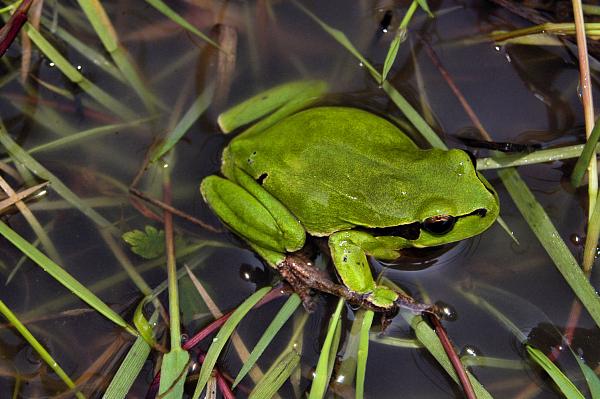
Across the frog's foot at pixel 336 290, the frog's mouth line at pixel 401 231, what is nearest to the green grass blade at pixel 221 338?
the frog's foot at pixel 336 290

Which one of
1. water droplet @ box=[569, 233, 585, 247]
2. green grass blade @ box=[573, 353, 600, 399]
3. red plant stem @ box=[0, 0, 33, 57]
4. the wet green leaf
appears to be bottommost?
green grass blade @ box=[573, 353, 600, 399]

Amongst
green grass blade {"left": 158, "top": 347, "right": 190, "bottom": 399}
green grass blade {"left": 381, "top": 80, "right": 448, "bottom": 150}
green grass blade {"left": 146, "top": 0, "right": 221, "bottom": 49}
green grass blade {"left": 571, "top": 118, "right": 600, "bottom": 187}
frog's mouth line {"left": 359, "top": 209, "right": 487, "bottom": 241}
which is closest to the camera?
green grass blade {"left": 158, "top": 347, "right": 190, "bottom": 399}

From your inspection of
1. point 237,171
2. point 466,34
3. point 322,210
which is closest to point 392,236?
point 322,210

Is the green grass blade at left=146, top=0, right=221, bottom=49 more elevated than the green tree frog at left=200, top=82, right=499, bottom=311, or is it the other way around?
the green grass blade at left=146, top=0, right=221, bottom=49

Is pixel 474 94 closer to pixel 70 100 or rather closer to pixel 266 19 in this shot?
pixel 266 19

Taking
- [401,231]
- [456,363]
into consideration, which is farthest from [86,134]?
[456,363]

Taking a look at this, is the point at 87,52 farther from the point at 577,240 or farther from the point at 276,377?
the point at 577,240

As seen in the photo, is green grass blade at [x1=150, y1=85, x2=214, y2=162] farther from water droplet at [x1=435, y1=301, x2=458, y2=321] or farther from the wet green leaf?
water droplet at [x1=435, y1=301, x2=458, y2=321]

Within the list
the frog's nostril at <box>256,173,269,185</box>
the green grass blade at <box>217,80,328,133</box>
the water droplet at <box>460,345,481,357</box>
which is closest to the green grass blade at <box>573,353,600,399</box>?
the water droplet at <box>460,345,481,357</box>
